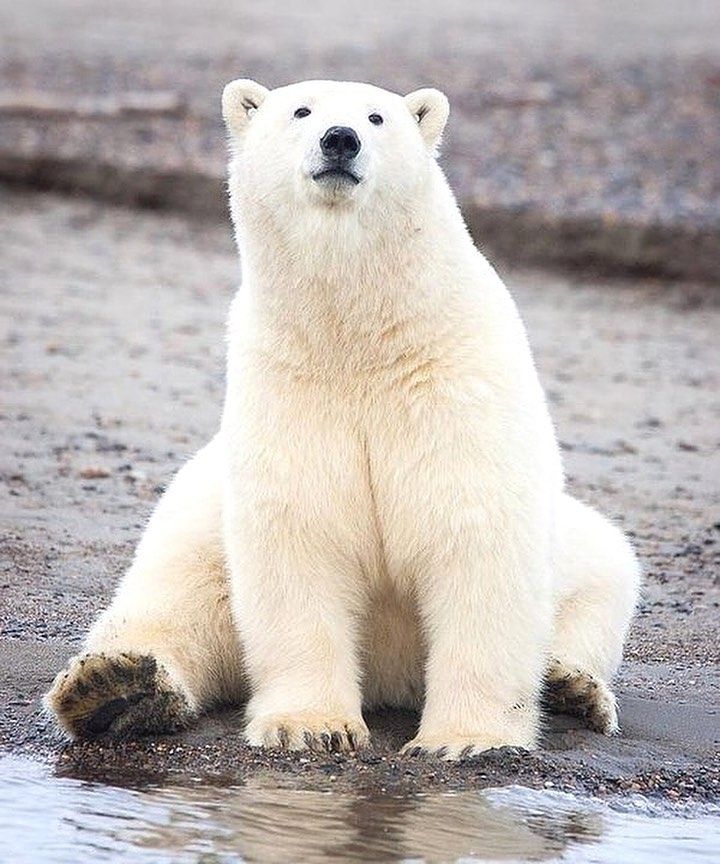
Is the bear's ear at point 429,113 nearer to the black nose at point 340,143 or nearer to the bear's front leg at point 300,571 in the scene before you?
the black nose at point 340,143

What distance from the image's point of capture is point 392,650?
480cm

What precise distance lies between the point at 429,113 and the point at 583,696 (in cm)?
158

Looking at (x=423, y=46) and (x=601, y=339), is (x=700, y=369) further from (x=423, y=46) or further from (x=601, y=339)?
(x=423, y=46)

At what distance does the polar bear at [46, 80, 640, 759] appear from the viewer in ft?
14.7

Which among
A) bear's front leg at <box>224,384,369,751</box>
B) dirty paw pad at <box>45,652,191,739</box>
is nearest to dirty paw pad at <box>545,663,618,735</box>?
bear's front leg at <box>224,384,369,751</box>

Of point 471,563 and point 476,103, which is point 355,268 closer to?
point 471,563

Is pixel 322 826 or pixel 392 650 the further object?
pixel 392 650

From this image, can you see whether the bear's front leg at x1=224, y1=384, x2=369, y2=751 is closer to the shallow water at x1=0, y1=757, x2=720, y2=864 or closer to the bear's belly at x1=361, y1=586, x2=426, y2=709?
the bear's belly at x1=361, y1=586, x2=426, y2=709

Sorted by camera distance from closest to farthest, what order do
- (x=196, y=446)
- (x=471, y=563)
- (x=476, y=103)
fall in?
1. (x=471, y=563)
2. (x=196, y=446)
3. (x=476, y=103)

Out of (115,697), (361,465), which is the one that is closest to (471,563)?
(361,465)

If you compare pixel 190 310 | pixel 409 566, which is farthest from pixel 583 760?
pixel 190 310

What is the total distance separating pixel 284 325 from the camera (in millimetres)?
4621

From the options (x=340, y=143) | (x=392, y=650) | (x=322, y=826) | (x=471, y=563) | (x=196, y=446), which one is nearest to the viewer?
(x=322, y=826)

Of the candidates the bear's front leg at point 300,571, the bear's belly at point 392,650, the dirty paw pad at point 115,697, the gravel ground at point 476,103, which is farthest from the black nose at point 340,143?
the gravel ground at point 476,103
